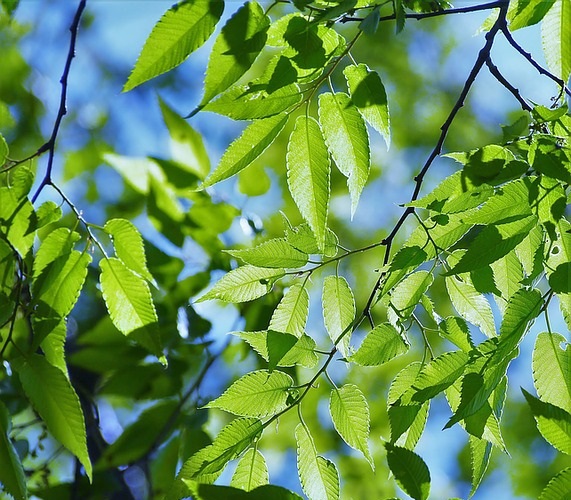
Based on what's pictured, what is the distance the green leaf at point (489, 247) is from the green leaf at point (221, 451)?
1.02ft

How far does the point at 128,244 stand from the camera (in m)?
1.12

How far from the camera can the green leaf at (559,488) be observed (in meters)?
0.86

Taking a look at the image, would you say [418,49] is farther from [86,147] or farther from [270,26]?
[270,26]

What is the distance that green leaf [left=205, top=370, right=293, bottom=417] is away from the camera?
902mm

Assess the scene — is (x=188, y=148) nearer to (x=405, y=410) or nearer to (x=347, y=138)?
(x=347, y=138)

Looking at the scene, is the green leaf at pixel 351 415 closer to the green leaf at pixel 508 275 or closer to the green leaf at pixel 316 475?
the green leaf at pixel 316 475

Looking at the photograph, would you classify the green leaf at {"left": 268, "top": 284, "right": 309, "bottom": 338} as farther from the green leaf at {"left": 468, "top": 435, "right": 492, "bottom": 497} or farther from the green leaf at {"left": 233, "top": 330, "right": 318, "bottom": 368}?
the green leaf at {"left": 468, "top": 435, "right": 492, "bottom": 497}

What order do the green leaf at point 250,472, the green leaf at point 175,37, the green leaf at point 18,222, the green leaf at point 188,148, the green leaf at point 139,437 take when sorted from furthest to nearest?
the green leaf at point 188,148 < the green leaf at point 139,437 < the green leaf at point 18,222 < the green leaf at point 250,472 < the green leaf at point 175,37

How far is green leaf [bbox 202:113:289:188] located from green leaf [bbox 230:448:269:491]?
33cm

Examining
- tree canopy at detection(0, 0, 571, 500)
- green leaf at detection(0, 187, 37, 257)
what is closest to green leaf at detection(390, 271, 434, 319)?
tree canopy at detection(0, 0, 571, 500)

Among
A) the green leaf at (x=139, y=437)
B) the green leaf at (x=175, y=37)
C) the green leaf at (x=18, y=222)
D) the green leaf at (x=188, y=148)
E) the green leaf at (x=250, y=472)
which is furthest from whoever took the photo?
the green leaf at (x=188, y=148)

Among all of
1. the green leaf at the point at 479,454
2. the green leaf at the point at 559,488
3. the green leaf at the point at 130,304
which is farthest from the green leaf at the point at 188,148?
the green leaf at the point at 559,488

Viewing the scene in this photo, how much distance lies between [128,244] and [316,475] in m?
0.43

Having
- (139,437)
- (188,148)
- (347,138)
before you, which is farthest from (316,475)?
(188,148)
